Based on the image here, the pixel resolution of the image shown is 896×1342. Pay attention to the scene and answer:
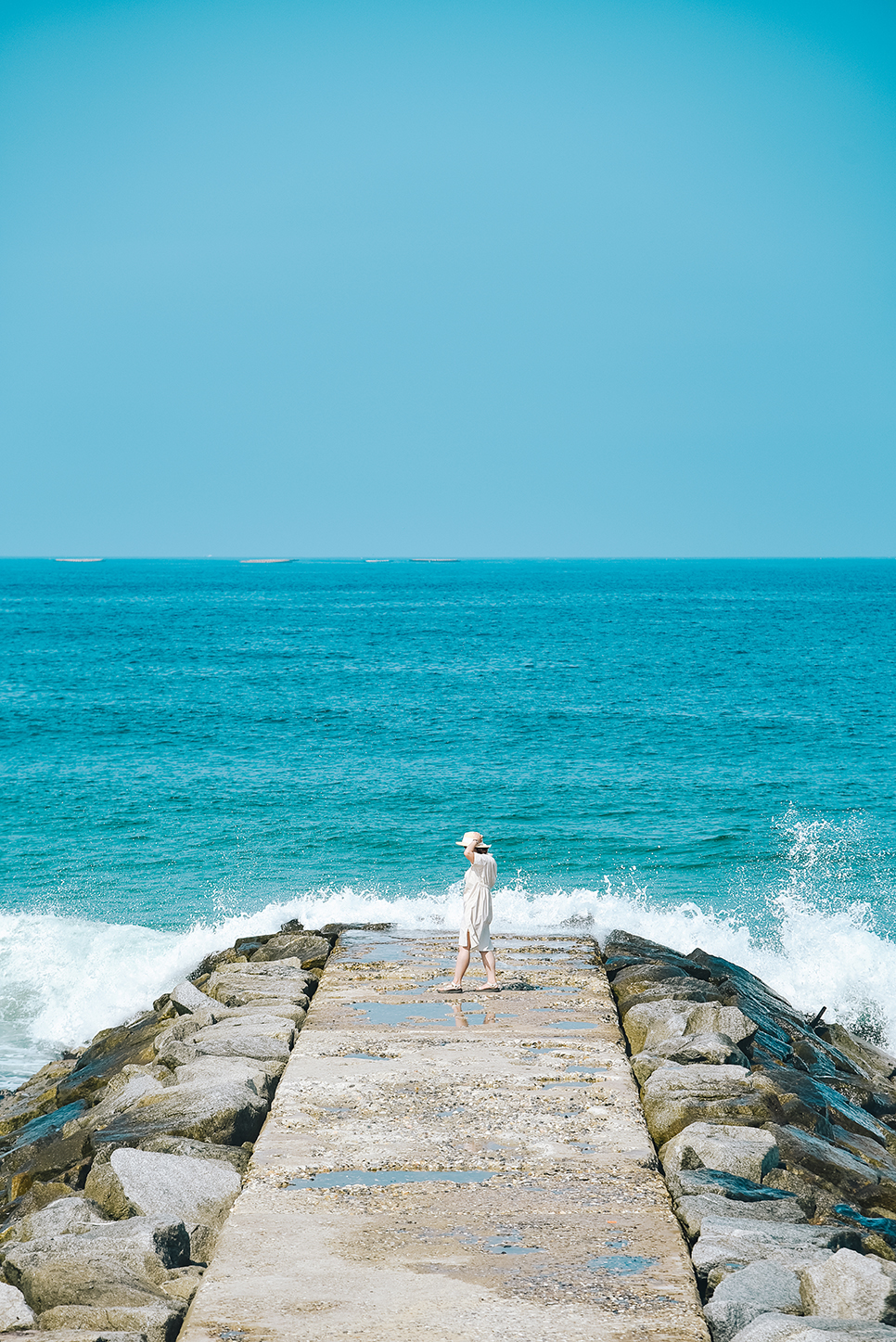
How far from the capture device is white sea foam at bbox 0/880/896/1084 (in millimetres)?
15188

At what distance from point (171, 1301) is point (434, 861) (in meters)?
16.2

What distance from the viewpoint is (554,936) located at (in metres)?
13.6

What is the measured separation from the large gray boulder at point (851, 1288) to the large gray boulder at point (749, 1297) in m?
0.08

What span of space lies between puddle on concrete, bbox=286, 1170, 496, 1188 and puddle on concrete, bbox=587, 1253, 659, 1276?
108 cm

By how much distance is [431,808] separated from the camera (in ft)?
84.7

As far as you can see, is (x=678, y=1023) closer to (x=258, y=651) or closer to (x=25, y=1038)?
→ (x=25, y=1038)

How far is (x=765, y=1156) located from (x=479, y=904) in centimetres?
394

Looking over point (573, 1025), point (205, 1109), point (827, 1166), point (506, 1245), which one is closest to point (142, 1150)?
point (205, 1109)

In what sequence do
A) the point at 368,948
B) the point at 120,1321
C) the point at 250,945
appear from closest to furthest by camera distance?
the point at 120,1321
the point at 368,948
the point at 250,945

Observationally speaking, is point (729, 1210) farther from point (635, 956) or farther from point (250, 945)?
point (250, 945)

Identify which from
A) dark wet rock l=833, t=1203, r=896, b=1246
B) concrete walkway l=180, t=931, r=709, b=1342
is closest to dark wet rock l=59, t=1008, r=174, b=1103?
concrete walkway l=180, t=931, r=709, b=1342

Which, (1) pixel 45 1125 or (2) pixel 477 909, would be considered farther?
(2) pixel 477 909

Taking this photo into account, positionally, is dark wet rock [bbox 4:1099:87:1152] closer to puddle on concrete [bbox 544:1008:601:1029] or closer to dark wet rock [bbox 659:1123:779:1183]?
puddle on concrete [bbox 544:1008:601:1029]

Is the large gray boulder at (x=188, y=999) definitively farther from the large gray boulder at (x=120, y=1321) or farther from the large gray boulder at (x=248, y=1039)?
the large gray boulder at (x=120, y=1321)
